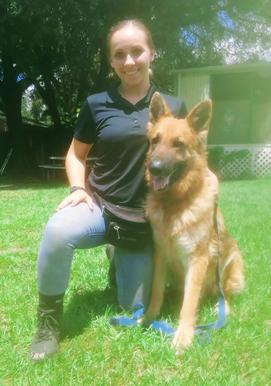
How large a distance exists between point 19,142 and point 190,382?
64.3 ft

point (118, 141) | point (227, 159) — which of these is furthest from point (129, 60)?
point (227, 159)

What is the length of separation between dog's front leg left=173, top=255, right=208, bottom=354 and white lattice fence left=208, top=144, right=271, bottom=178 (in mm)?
14116

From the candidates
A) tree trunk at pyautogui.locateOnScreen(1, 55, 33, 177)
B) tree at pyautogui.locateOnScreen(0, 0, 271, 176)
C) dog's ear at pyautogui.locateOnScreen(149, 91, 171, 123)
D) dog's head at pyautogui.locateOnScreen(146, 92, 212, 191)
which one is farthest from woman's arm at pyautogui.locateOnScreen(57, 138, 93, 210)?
tree trunk at pyautogui.locateOnScreen(1, 55, 33, 177)

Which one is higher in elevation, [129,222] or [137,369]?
[129,222]

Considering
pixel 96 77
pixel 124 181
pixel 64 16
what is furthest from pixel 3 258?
pixel 96 77

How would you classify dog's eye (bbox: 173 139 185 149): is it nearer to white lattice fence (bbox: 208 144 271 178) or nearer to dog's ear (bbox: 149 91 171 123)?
dog's ear (bbox: 149 91 171 123)

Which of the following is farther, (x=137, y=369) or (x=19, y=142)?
(x=19, y=142)

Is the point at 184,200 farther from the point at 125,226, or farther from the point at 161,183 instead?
the point at 125,226

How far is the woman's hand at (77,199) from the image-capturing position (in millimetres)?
3258

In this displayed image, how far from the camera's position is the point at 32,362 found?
9.07 ft

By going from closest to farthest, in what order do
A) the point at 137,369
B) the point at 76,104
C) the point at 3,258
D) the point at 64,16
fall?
the point at 137,369
the point at 3,258
the point at 64,16
the point at 76,104

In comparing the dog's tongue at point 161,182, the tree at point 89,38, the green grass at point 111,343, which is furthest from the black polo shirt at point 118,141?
the tree at point 89,38

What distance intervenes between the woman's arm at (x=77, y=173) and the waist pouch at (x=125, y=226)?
0.15 metres

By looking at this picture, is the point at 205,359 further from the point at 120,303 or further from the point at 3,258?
the point at 3,258
